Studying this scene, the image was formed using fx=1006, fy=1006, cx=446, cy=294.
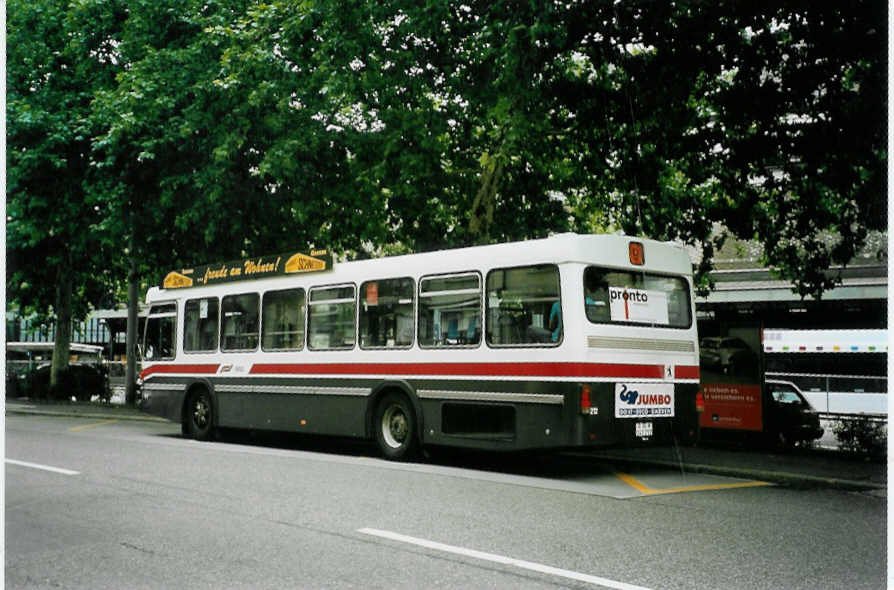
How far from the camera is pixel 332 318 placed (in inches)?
598

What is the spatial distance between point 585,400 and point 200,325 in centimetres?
868

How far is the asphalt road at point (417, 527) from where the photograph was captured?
6.46 meters

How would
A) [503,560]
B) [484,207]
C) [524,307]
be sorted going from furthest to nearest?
[484,207]
[524,307]
[503,560]

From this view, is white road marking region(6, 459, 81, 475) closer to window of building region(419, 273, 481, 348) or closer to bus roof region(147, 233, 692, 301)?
window of building region(419, 273, 481, 348)

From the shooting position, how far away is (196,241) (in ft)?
76.3

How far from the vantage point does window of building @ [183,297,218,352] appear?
1759 cm

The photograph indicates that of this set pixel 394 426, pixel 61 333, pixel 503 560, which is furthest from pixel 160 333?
pixel 61 333

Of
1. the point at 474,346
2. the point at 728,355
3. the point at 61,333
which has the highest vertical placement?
the point at 61,333

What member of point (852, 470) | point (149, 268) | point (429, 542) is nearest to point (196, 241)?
point (149, 268)

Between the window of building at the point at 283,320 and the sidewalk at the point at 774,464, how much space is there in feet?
15.7

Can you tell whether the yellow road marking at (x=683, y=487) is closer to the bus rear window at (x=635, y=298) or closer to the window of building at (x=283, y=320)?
the bus rear window at (x=635, y=298)

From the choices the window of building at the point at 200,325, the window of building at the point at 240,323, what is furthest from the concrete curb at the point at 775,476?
the window of building at the point at 200,325

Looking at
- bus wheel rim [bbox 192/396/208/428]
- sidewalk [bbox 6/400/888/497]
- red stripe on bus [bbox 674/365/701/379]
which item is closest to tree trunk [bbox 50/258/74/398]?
bus wheel rim [bbox 192/396/208/428]

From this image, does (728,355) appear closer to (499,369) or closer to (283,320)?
(499,369)
